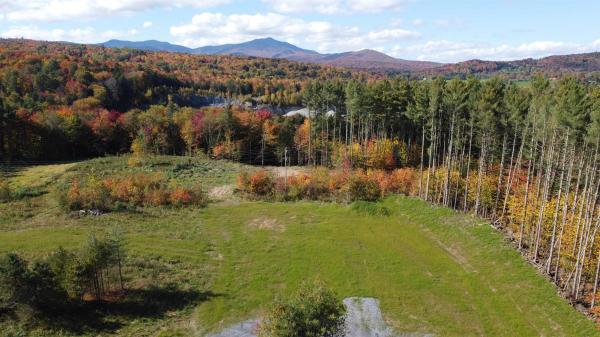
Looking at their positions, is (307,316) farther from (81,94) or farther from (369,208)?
(81,94)

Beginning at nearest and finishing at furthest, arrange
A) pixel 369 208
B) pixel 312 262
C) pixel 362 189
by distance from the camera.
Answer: pixel 312 262 → pixel 369 208 → pixel 362 189

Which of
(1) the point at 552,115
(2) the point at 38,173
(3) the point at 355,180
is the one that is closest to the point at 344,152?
(3) the point at 355,180

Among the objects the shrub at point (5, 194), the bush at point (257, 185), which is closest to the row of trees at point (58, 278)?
the shrub at point (5, 194)

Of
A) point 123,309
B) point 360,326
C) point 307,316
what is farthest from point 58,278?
point 360,326

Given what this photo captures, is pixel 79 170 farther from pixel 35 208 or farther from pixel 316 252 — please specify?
pixel 316 252

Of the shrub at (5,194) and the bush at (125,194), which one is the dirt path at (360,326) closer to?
the bush at (125,194)

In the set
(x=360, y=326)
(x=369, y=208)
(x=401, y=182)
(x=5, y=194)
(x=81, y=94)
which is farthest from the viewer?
(x=81, y=94)

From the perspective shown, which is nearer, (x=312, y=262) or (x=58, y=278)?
(x=58, y=278)
